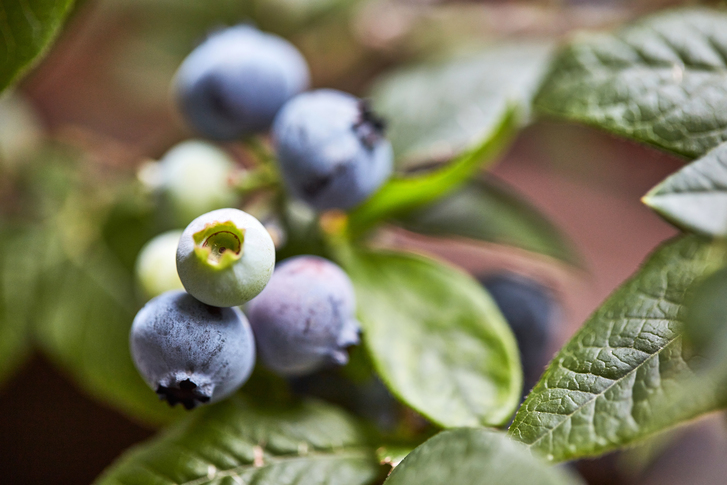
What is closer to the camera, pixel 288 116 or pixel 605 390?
pixel 605 390

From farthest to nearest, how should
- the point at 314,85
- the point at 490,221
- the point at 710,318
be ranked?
the point at 314,85 < the point at 490,221 < the point at 710,318

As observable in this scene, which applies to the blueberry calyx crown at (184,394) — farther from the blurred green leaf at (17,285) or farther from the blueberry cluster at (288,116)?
the blurred green leaf at (17,285)

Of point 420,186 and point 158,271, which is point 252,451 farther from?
point 420,186

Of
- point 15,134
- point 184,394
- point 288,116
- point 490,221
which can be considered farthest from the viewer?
point 15,134

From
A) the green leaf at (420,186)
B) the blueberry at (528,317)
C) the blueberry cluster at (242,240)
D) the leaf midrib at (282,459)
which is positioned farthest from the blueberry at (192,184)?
the blueberry at (528,317)

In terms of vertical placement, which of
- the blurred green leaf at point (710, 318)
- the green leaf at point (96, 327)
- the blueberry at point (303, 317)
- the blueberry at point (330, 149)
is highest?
the blueberry at point (330, 149)

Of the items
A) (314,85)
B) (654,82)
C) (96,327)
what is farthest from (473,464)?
(314,85)
